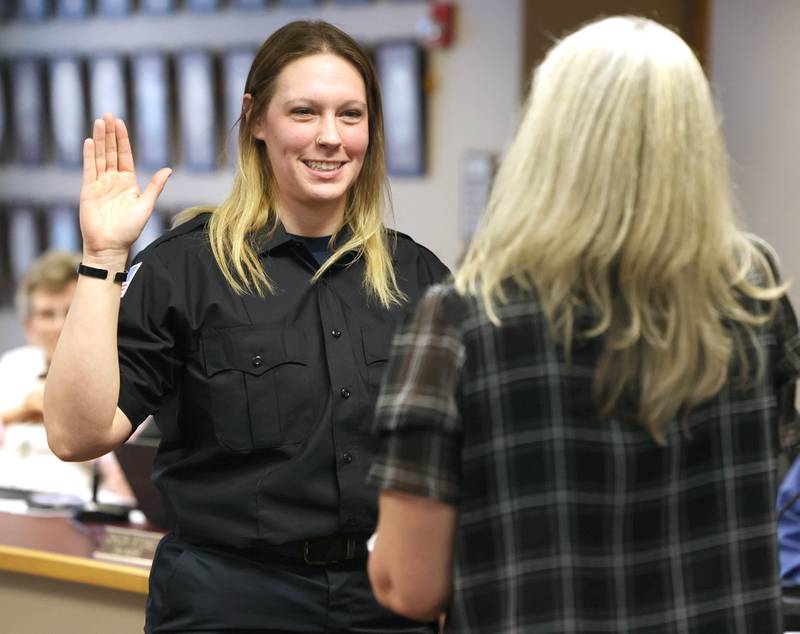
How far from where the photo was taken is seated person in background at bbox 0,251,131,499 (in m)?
3.25

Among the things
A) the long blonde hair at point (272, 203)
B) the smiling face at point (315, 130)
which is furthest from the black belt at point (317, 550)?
the smiling face at point (315, 130)

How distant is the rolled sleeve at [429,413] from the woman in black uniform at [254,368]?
0.49m

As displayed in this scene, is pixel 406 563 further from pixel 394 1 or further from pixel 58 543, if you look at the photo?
pixel 394 1

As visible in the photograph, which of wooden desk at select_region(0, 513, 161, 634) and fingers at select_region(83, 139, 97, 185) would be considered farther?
wooden desk at select_region(0, 513, 161, 634)

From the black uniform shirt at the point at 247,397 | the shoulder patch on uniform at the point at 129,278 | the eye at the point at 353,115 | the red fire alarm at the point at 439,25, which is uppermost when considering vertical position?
the red fire alarm at the point at 439,25

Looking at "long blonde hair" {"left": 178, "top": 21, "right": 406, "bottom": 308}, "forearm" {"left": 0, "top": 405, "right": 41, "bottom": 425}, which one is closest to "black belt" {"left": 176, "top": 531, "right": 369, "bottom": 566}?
"long blonde hair" {"left": 178, "top": 21, "right": 406, "bottom": 308}

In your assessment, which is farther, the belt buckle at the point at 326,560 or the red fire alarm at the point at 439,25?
the red fire alarm at the point at 439,25

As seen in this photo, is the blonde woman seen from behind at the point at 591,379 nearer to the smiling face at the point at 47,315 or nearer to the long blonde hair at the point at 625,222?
the long blonde hair at the point at 625,222

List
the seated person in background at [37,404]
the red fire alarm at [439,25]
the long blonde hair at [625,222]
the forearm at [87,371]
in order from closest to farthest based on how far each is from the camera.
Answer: the long blonde hair at [625,222] < the forearm at [87,371] < the seated person in background at [37,404] < the red fire alarm at [439,25]

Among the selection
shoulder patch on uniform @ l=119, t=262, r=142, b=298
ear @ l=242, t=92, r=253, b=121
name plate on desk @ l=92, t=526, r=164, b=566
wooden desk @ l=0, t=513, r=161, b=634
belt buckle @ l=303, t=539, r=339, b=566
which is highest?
ear @ l=242, t=92, r=253, b=121

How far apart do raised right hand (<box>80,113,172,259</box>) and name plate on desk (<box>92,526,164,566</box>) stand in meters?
0.96

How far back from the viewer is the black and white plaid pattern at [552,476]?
47.4 inches

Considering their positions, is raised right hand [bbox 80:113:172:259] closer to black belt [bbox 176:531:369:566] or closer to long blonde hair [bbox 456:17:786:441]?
black belt [bbox 176:531:369:566]

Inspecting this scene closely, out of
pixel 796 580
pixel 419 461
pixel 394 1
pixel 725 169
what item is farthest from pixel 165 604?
pixel 394 1
